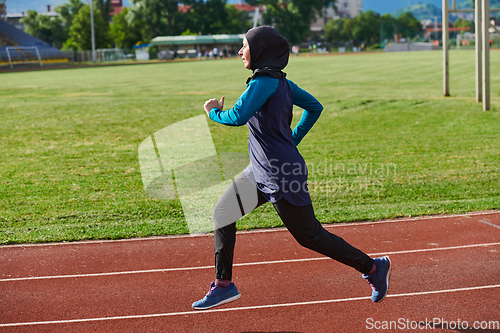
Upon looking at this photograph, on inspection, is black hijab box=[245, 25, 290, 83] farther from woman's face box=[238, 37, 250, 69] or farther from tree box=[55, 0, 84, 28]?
tree box=[55, 0, 84, 28]

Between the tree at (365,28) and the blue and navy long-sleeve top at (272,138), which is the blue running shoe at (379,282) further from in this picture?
the tree at (365,28)

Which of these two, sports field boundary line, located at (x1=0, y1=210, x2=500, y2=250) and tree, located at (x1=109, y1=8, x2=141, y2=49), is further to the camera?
tree, located at (x1=109, y1=8, x2=141, y2=49)

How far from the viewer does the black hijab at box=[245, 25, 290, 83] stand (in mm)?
3492

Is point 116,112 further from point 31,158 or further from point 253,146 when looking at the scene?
point 253,146

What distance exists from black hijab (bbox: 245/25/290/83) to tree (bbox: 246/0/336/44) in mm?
125162

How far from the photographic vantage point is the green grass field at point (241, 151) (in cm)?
682


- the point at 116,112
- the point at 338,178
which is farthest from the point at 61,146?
the point at 338,178

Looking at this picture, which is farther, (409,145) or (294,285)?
(409,145)

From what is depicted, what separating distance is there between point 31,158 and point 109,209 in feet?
Result: 14.2

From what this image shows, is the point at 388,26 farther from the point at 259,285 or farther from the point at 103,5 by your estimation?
the point at 259,285

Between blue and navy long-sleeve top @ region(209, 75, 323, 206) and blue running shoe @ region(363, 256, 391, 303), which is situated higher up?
blue and navy long-sleeve top @ region(209, 75, 323, 206)

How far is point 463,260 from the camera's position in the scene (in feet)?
16.6

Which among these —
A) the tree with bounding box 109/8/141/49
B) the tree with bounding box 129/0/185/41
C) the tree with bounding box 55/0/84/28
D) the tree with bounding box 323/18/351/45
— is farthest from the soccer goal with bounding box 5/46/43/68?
the tree with bounding box 323/18/351/45

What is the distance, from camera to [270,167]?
12.0 ft
